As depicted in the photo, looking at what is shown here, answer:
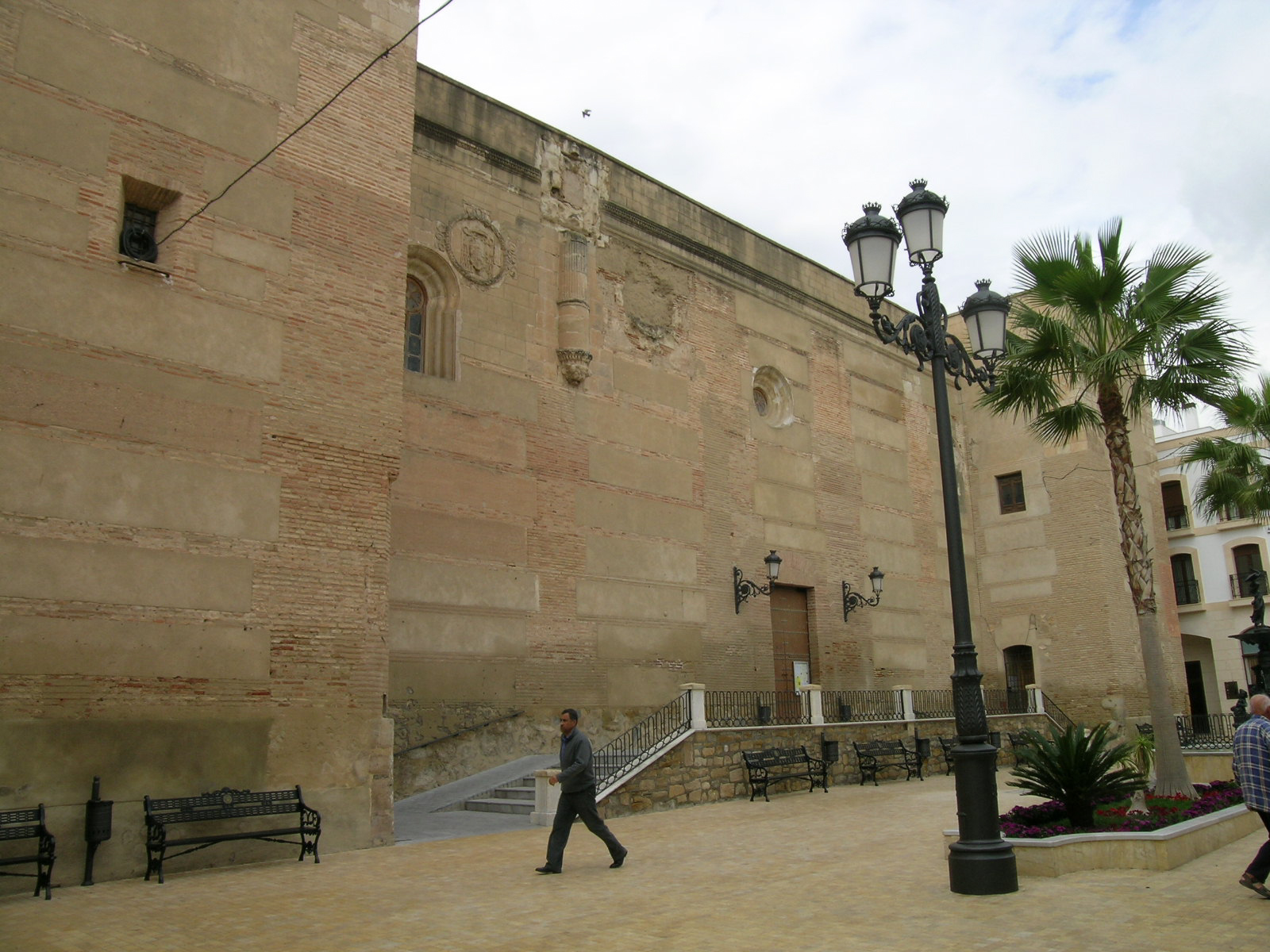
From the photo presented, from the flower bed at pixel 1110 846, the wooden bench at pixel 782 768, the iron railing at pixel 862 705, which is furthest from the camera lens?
the iron railing at pixel 862 705

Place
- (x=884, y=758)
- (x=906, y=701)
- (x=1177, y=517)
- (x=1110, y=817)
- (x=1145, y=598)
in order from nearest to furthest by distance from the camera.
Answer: (x=1110, y=817) < (x=1145, y=598) < (x=884, y=758) < (x=906, y=701) < (x=1177, y=517)

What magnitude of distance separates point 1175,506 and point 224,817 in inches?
1322

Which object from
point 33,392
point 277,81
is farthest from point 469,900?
point 277,81

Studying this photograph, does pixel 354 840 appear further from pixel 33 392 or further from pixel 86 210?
Answer: pixel 86 210

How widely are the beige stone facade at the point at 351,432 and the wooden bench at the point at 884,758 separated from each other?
2.52 meters

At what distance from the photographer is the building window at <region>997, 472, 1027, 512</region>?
27.4 m

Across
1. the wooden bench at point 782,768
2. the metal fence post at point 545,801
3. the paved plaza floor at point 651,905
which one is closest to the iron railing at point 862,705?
the wooden bench at point 782,768

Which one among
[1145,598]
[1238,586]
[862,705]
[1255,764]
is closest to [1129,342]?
[1145,598]

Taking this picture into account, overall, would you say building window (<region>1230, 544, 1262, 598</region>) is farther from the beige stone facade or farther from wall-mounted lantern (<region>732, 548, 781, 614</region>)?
wall-mounted lantern (<region>732, 548, 781, 614</region>)

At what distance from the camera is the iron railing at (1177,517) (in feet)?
113

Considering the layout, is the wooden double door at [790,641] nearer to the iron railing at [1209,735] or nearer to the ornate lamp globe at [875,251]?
the iron railing at [1209,735]

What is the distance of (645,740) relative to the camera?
16188 mm

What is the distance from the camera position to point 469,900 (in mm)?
7953

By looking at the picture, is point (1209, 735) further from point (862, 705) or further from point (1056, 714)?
point (862, 705)
